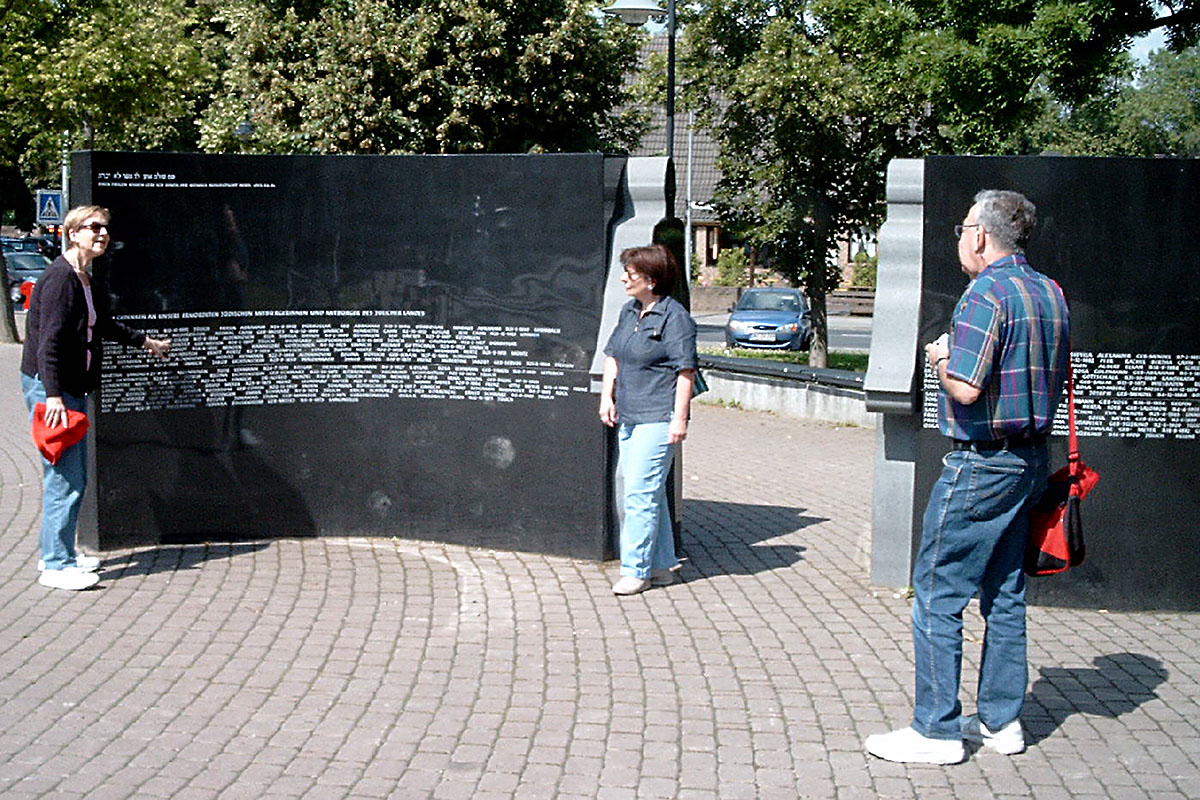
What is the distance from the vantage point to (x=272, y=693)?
580 centimetres

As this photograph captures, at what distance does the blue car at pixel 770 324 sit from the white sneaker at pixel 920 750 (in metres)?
Answer: 24.8

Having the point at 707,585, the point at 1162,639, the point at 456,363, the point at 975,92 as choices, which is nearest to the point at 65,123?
the point at 975,92

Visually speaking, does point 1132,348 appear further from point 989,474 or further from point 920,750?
point 920,750

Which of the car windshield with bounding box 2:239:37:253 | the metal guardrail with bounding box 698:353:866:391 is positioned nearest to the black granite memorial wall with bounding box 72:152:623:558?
the metal guardrail with bounding box 698:353:866:391

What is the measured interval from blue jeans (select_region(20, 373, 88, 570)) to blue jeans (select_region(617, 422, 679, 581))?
286 centimetres

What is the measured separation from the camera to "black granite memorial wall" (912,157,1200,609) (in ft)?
22.9

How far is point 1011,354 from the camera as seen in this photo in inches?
194

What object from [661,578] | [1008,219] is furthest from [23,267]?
[1008,219]

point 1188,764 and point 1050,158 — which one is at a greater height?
point 1050,158

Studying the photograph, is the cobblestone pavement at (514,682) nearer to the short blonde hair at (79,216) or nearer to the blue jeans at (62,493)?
the blue jeans at (62,493)

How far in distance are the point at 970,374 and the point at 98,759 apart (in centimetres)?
344

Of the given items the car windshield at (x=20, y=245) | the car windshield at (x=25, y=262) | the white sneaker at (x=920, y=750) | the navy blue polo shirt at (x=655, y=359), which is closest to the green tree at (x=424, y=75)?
the navy blue polo shirt at (x=655, y=359)

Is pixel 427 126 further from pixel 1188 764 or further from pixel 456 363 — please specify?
pixel 1188 764

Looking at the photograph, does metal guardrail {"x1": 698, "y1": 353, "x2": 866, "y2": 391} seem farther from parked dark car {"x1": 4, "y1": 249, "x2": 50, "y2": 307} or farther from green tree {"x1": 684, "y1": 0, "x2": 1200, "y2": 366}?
parked dark car {"x1": 4, "y1": 249, "x2": 50, "y2": 307}
